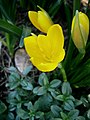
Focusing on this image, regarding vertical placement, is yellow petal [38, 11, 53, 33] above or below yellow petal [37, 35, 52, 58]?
above

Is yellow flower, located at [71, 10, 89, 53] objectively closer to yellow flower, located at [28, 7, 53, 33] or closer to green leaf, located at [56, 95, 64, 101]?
yellow flower, located at [28, 7, 53, 33]

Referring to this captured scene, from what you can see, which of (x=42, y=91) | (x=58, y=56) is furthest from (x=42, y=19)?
(x=42, y=91)

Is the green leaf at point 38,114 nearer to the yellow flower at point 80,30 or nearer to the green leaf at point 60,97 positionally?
the green leaf at point 60,97

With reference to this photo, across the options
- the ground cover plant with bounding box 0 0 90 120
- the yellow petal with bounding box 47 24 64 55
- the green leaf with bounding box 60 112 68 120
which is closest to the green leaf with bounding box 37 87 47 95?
the ground cover plant with bounding box 0 0 90 120

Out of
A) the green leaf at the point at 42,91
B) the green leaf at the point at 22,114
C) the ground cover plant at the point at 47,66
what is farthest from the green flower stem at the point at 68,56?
the green leaf at the point at 22,114

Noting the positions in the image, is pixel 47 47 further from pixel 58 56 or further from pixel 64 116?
pixel 64 116

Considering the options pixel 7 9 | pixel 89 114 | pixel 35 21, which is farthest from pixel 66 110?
pixel 7 9

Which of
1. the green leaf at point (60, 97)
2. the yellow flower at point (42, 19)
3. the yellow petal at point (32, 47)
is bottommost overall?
the green leaf at point (60, 97)
